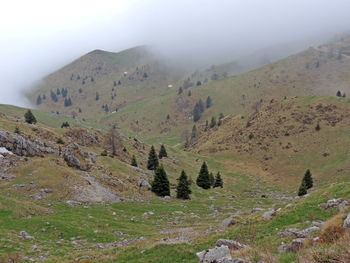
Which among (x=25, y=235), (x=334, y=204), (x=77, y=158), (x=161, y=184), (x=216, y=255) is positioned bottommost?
(x=161, y=184)

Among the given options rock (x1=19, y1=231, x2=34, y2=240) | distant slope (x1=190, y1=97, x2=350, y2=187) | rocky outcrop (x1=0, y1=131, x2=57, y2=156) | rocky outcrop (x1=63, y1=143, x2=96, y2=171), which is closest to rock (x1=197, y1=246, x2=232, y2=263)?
rock (x1=19, y1=231, x2=34, y2=240)

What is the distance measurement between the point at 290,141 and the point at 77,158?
78527mm

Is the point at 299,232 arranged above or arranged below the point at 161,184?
above

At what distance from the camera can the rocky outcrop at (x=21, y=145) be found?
163ft

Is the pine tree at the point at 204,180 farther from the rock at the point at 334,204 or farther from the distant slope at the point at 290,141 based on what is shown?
the rock at the point at 334,204

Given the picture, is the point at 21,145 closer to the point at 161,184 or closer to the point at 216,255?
the point at 161,184

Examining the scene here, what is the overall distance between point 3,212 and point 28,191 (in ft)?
28.4

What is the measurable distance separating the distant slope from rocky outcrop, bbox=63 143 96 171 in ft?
185

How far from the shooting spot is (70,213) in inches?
1363

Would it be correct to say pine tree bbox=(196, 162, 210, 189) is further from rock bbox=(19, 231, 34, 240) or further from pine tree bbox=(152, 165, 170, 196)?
rock bbox=(19, 231, 34, 240)

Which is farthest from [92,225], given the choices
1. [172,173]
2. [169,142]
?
[169,142]

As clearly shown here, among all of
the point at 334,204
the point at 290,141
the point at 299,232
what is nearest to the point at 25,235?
the point at 299,232

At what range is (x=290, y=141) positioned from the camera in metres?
107

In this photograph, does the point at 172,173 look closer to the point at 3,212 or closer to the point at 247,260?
the point at 3,212
